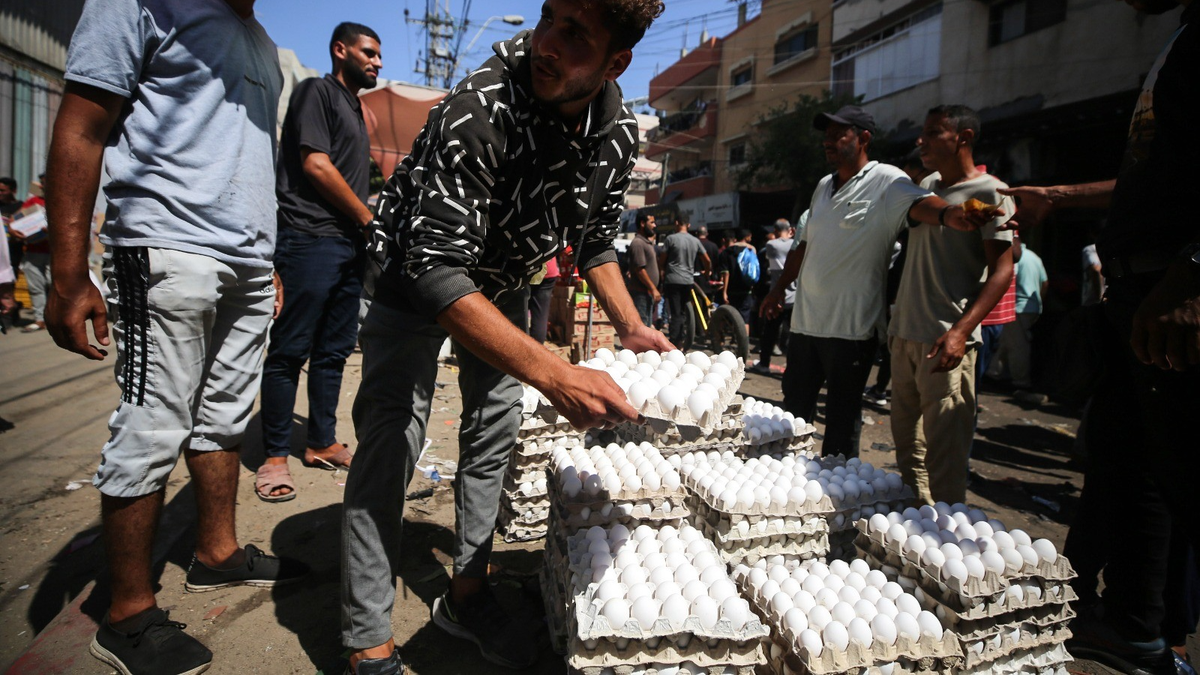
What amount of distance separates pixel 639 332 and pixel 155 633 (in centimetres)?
188

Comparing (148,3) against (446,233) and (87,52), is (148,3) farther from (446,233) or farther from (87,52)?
(446,233)

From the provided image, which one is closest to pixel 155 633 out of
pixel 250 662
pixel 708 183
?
pixel 250 662

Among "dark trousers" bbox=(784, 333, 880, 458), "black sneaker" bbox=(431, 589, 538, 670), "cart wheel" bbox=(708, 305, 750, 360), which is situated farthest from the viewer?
"cart wheel" bbox=(708, 305, 750, 360)

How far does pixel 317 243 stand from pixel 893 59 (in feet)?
60.2

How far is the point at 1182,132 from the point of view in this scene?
1588 mm

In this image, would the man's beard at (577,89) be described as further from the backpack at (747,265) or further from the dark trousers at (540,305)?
the backpack at (747,265)

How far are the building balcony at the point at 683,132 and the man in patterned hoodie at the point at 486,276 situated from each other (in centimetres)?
2927

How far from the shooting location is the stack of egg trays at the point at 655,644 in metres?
1.46

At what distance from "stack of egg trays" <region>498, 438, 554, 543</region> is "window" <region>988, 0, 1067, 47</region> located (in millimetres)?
14629

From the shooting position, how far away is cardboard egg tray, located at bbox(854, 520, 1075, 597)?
1726mm

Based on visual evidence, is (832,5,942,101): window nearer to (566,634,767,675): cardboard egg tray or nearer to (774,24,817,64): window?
(774,24,817,64): window

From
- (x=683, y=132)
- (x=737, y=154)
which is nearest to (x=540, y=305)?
(x=737, y=154)

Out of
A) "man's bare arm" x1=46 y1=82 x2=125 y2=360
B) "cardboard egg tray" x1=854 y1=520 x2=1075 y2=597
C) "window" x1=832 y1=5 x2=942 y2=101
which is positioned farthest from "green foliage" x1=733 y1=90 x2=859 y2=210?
"man's bare arm" x1=46 y1=82 x2=125 y2=360

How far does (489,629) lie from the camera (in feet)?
6.52
